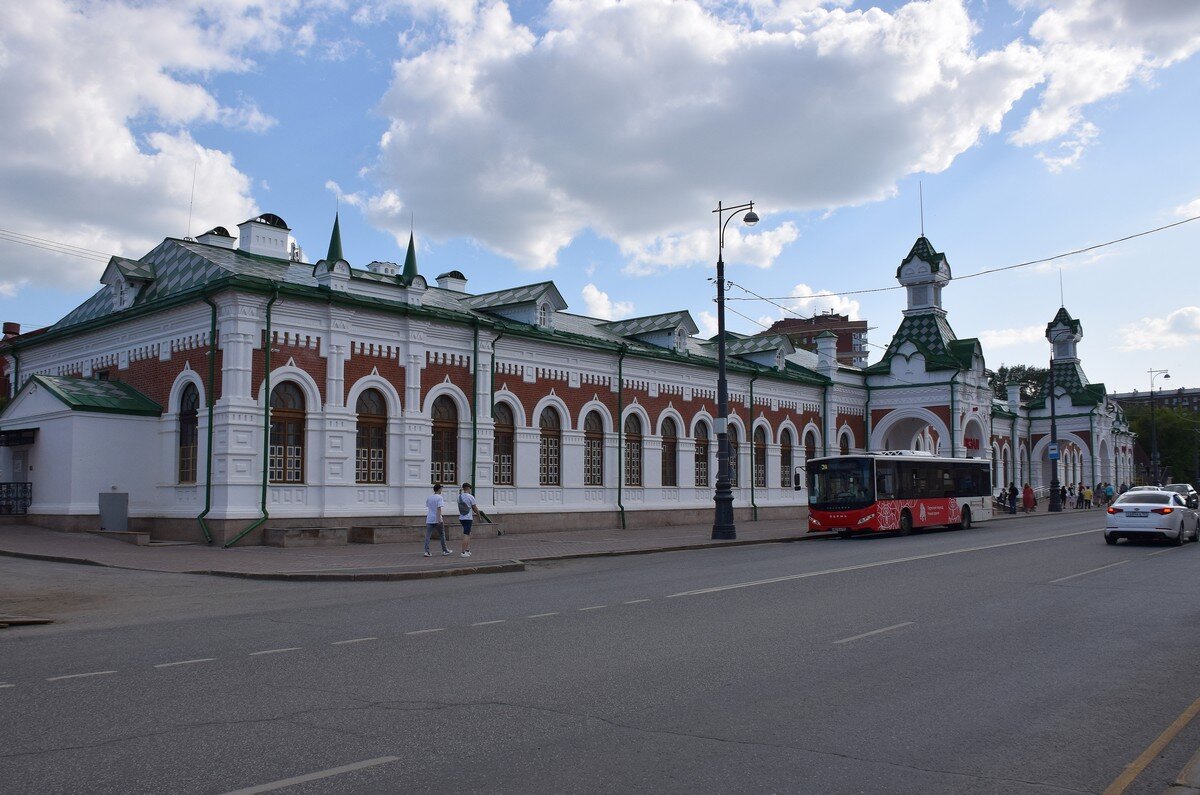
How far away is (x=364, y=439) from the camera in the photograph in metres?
26.1

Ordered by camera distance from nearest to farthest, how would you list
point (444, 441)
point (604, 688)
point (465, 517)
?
1. point (604, 688)
2. point (465, 517)
3. point (444, 441)

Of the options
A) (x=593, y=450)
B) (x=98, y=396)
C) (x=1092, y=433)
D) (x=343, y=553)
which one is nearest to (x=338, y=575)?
(x=343, y=553)

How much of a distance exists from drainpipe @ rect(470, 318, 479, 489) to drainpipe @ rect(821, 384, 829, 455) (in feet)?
72.7

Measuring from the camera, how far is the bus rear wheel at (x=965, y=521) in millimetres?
Answer: 35062

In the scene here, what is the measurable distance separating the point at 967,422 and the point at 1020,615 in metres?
37.8

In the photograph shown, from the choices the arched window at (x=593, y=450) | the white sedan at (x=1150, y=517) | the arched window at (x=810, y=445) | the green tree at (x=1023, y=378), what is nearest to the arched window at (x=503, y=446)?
the arched window at (x=593, y=450)

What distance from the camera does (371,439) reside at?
26234mm

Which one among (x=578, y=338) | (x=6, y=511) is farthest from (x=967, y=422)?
(x=6, y=511)

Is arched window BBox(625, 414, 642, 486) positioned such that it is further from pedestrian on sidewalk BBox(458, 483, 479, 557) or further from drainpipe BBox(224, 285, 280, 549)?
drainpipe BBox(224, 285, 280, 549)

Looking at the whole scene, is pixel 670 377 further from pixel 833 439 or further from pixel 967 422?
pixel 967 422

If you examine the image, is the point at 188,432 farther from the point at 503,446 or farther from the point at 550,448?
the point at 550,448

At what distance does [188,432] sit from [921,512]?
→ 2258 centimetres

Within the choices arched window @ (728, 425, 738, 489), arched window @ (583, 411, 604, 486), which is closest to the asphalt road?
arched window @ (583, 411, 604, 486)

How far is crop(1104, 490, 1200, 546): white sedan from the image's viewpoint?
23.6 meters
